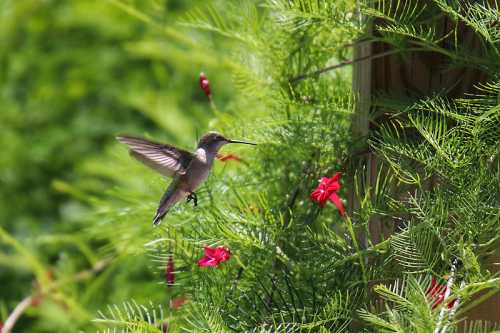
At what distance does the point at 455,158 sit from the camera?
2.89 ft

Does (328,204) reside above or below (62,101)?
above

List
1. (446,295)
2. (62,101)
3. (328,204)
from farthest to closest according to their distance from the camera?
1. (62,101)
2. (328,204)
3. (446,295)

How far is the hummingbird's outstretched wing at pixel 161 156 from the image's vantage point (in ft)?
3.36

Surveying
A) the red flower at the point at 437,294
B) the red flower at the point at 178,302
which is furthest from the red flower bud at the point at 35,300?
the red flower at the point at 437,294

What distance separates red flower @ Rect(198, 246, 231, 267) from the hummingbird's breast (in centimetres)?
10

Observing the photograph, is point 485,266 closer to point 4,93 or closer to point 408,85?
point 408,85

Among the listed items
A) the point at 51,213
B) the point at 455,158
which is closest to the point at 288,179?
the point at 455,158

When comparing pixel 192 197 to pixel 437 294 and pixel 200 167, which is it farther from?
pixel 437 294

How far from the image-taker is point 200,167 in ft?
3.39

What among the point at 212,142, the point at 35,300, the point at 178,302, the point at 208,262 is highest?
the point at 212,142

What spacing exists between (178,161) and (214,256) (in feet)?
0.52

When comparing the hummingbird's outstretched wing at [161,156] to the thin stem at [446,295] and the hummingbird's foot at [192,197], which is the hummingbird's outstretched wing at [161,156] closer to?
the hummingbird's foot at [192,197]

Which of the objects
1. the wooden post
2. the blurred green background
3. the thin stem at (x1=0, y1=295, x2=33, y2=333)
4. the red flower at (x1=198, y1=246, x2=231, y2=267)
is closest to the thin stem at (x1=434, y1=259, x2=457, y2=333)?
the wooden post

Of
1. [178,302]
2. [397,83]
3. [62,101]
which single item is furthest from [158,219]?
[62,101]
